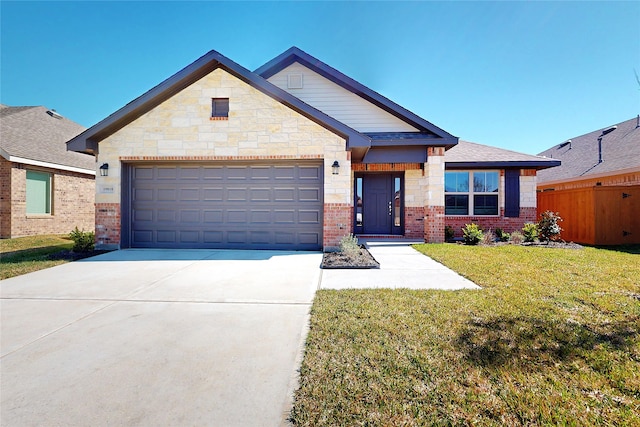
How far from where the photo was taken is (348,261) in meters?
6.54

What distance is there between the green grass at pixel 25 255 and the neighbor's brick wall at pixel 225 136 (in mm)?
1703

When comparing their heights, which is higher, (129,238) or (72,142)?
A: (72,142)

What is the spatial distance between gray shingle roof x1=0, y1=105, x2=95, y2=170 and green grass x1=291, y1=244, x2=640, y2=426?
14.5m

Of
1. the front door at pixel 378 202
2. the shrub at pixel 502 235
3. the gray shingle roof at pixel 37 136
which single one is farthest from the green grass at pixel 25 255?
the shrub at pixel 502 235

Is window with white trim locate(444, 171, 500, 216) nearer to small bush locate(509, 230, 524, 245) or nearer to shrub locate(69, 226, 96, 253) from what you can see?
small bush locate(509, 230, 524, 245)

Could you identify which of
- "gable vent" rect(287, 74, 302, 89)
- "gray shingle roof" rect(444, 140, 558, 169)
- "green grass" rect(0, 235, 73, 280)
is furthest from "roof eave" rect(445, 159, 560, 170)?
"green grass" rect(0, 235, 73, 280)

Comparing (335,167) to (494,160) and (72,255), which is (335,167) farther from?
(72,255)

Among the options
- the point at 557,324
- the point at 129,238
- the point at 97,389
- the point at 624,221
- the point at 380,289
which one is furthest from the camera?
the point at 624,221

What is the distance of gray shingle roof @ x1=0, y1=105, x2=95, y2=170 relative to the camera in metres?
11.3

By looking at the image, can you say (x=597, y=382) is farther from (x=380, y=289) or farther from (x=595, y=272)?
(x=595, y=272)

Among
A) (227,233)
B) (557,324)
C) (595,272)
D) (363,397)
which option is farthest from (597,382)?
(227,233)

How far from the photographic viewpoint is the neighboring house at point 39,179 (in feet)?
35.0

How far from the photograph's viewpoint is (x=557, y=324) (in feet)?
10.3

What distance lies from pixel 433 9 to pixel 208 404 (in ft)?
39.4
